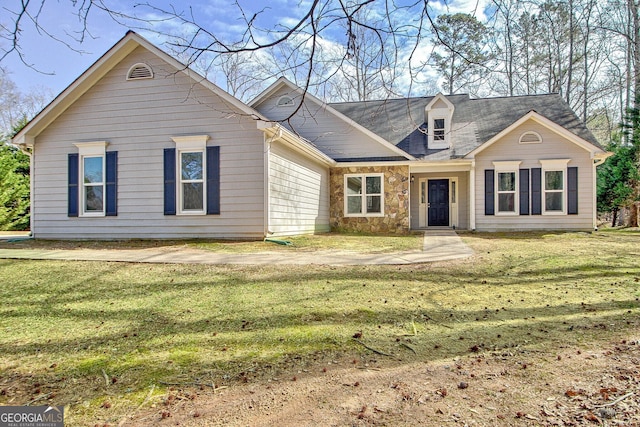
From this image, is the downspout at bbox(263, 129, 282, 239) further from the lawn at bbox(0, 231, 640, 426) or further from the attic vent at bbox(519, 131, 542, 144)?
the attic vent at bbox(519, 131, 542, 144)

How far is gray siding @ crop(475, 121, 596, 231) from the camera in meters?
12.5

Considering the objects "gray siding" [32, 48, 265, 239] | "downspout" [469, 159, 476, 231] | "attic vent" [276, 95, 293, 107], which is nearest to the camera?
"gray siding" [32, 48, 265, 239]

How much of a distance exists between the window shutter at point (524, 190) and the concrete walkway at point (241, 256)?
20.7ft

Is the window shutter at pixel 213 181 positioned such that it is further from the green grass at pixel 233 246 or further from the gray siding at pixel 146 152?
the green grass at pixel 233 246

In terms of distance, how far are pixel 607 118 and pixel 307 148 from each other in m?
22.2

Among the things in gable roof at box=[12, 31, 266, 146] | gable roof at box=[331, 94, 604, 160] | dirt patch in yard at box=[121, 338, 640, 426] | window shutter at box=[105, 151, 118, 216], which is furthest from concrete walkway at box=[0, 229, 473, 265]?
gable roof at box=[331, 94, 604, 160]

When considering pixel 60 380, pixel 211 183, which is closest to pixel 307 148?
pixel 211 183

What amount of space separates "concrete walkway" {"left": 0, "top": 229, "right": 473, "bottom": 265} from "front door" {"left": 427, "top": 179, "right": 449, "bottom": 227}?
752 cm

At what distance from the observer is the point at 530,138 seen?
12.8 meters

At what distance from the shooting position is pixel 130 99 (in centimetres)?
1009

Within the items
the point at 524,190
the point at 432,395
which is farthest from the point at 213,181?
the point at 524,190

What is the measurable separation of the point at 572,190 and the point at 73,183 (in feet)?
50.3

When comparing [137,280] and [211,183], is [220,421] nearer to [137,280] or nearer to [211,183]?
[137,280]

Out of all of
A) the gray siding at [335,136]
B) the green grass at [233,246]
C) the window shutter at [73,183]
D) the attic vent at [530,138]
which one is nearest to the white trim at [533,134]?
the attic vent at [530,138]
